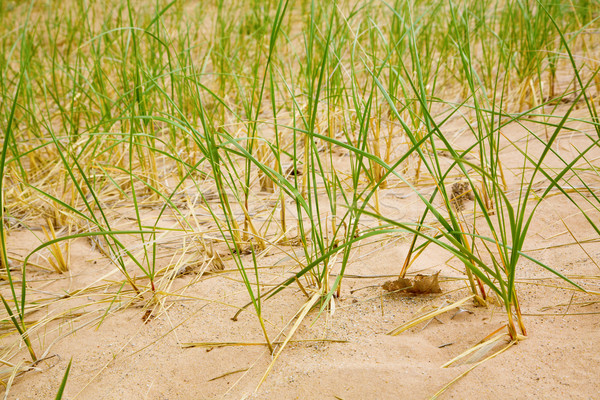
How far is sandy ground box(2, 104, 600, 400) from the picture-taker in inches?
36.6

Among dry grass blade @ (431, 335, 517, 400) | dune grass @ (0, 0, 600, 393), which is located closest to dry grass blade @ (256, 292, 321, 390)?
dune grass @ (0, 0, 600, 393)

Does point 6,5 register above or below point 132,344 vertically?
above

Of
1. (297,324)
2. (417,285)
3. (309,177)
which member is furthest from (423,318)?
(309,177)

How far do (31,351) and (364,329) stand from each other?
77 centimetres

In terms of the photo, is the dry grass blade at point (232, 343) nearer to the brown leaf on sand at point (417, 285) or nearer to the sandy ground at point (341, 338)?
the sandy ground at point (341, 338)

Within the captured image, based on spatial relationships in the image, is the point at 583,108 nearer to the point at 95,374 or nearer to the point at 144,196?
the point at 144,196

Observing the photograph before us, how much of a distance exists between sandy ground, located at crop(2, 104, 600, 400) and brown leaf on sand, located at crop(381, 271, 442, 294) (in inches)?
0.8

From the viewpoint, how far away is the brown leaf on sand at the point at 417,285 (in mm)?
1202

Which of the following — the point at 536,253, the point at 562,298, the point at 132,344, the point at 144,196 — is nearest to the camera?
the point at 562,298

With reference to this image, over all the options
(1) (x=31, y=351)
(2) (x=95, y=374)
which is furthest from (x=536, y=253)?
(1) (x=31, y=351)

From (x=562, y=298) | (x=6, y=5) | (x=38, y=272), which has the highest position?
(x=6, y=5)

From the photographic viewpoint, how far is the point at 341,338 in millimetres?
1110

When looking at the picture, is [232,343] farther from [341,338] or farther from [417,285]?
[417,285]

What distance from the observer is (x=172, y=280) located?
4.48ft
